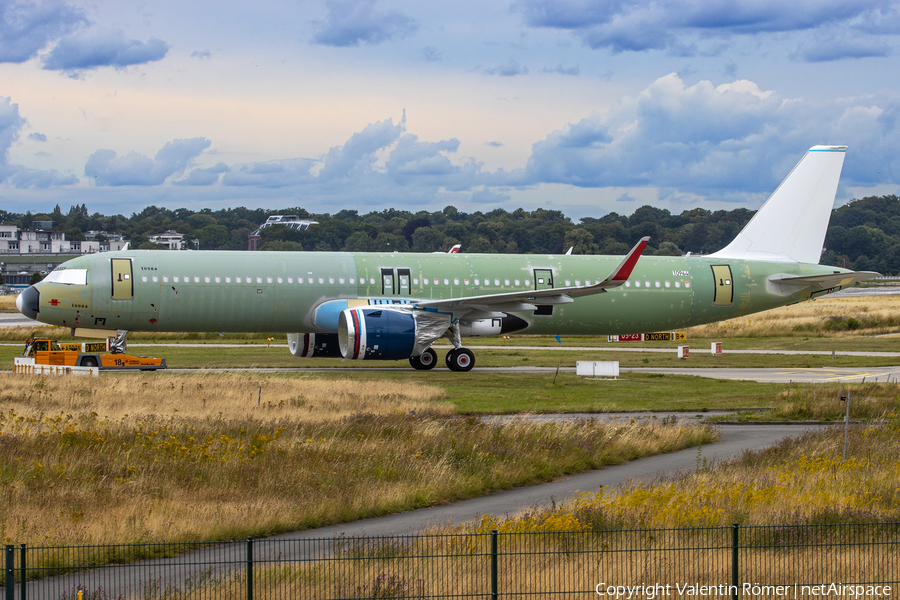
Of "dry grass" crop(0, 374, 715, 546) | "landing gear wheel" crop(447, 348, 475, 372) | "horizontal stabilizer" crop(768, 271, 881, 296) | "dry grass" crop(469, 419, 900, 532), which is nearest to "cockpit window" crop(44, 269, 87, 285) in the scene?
"dry grass" crop(0, 374, 715, 546)

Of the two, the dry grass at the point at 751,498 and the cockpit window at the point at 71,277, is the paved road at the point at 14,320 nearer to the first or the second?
the cockpit window at the point at 71,277

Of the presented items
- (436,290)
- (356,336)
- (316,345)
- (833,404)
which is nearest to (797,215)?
(833,404)

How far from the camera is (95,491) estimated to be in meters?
16.7

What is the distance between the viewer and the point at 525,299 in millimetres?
37375

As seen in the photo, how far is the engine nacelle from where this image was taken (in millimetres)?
41500

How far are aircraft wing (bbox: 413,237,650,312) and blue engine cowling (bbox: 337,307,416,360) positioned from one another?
175cm

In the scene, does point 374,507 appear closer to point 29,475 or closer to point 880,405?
point 29,475

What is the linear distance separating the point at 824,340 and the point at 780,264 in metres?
20.2

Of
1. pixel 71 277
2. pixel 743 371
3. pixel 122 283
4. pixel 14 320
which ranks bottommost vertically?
pixel 743 371

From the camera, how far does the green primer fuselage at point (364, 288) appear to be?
1452 inches

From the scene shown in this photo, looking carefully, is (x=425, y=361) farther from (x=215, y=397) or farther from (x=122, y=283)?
(x=215, y=397)

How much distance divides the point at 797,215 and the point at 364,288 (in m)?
21.8

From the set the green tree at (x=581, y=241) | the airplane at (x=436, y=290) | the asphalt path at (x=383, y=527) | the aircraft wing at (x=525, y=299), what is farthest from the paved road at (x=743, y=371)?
the green tree at (x=581, y=241)

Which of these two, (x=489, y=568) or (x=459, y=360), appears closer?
(x=489, y=568)
